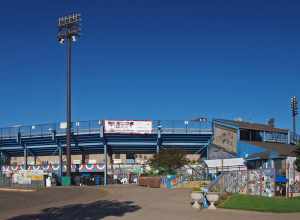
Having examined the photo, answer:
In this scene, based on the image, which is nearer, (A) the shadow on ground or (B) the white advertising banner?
(A) the shadow on ground

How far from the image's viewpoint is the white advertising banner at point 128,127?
70.0 meters

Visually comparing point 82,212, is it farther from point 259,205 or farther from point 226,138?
point 226,138

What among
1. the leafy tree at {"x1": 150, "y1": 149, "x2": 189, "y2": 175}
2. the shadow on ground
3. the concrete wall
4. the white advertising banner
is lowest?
the shadow on ground

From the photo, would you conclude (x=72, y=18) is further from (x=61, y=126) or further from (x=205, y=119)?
(x=205, y=119)

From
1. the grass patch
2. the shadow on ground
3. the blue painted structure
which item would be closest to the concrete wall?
the blue painted structure

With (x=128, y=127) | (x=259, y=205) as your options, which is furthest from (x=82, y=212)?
(x=128, y=127)

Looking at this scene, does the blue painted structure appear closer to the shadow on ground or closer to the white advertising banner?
the white advertising banner

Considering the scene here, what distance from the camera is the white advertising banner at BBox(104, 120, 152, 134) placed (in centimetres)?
7000

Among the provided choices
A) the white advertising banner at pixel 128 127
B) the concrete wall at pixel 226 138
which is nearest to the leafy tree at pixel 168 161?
the concrete wall at pixel 226 138

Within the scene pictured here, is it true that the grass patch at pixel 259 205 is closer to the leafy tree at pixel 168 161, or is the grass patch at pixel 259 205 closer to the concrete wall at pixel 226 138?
the leafy tree at pixel 168 161

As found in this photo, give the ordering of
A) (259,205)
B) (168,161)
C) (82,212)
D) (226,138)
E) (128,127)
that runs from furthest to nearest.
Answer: (128,127), (226,138), (168,161), (259,205), (82,212)

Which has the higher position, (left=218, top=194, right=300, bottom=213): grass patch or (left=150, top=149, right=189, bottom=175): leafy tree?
(left=150, top=149, right=189, bottom=175): leafy tree

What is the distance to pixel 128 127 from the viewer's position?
2763 inches

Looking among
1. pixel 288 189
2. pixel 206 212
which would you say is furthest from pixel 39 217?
pixel 288 189
